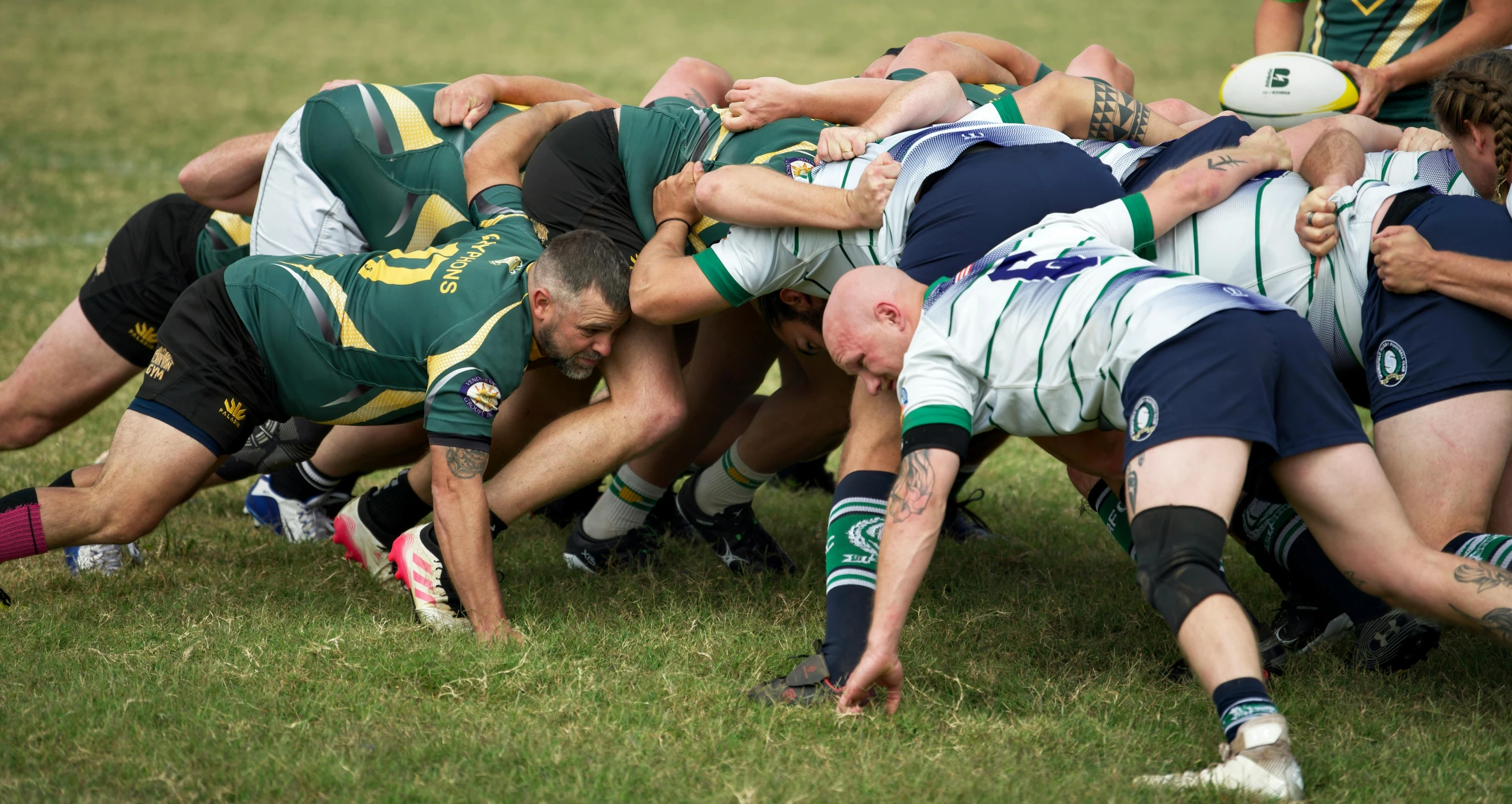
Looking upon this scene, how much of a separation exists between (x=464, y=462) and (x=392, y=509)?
75 cm

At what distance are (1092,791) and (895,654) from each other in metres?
0.57

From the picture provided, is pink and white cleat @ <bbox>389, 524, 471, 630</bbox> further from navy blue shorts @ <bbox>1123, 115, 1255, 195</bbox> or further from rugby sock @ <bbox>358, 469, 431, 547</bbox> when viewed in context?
navy blue shorts @ <bbox>1123, 115, 1255, 195</bbox>

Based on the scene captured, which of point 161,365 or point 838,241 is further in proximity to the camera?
point 161,365

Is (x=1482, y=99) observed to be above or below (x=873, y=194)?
above

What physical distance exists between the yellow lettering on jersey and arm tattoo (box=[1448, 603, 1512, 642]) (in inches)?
122

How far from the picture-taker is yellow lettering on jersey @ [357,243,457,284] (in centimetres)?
423

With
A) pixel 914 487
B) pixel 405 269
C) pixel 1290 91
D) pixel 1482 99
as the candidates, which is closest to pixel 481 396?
pixel 405 269

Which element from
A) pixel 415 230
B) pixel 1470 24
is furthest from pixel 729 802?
pixel 1470 24

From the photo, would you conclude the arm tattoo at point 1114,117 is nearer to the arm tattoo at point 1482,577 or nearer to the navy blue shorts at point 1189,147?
the navy blue shorts at point 1189,147

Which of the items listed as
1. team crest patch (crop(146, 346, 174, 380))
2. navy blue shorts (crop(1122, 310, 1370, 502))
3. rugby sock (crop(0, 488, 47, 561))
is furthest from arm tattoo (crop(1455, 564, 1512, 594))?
rugby sock (crop(0, 488, 47, 561))

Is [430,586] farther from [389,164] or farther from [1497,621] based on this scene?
[1497,621]

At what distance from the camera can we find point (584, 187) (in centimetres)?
457

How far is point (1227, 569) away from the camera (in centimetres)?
504

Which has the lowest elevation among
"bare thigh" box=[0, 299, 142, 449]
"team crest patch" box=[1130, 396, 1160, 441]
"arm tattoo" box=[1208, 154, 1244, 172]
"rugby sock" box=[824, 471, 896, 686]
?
"rugby sock" box=[824, 471, 896, 686]
